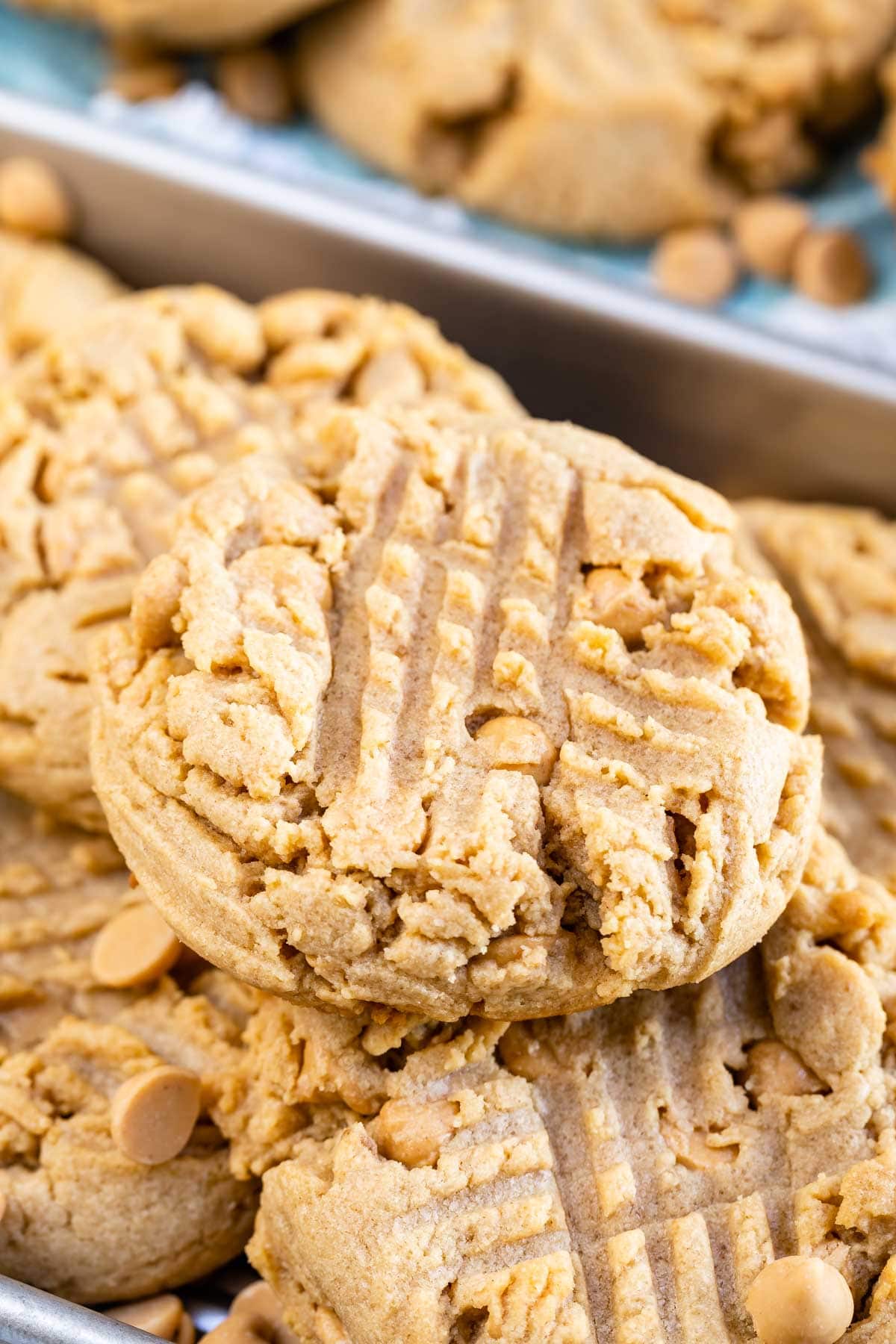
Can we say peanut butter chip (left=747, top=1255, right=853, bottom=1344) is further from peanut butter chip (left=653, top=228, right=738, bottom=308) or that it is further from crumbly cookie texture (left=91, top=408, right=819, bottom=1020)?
peanut butter chip (left=653, top=228, right=738, bottom=308)

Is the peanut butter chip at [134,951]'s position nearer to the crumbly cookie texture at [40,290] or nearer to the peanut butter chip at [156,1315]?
the peanut butter chip at [156,1315]

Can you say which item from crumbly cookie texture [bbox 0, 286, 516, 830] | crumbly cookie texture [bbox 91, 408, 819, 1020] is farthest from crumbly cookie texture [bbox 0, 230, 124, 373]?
crumbly cookie texture [bbox 91, 408, 819, 1020]

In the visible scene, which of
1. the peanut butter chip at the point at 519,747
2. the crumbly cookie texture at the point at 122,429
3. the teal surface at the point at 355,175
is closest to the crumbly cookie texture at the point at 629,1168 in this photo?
the peanut butter chip at the point at 519,747

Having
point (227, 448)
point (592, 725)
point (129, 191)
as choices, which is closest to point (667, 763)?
point (592, 725)

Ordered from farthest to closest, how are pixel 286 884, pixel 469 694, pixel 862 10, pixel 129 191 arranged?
pixel 862 10 → pixel 129 191 → pixel 469 694 → pixel 286 884

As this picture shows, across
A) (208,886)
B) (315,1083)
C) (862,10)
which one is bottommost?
(315,1083)

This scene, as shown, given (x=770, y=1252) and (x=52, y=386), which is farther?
(x=52, y=386)

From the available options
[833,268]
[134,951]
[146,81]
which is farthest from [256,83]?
[134,951]

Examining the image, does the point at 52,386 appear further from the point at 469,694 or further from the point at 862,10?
the point at 862,10
